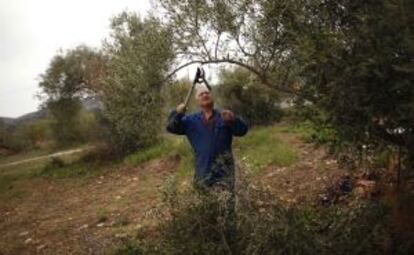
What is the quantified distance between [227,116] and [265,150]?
9.14 meters

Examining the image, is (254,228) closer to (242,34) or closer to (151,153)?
(242,34)

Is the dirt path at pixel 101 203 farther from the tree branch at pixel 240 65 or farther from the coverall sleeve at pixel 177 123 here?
the coverall sleeve at pixel 177 123

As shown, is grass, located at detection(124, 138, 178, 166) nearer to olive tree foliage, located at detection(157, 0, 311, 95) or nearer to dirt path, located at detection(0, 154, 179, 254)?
dirt path, located at detection(0, 154, 179, 254)

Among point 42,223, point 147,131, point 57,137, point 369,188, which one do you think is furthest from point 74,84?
point 369,188

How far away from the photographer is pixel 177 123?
22.9ft

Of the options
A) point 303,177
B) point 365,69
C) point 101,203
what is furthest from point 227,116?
point 101,203

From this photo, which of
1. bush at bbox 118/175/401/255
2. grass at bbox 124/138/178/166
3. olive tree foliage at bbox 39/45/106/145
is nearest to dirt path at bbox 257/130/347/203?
bush at bbox 118/175/401/255

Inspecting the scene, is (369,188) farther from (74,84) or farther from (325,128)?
(74,84)

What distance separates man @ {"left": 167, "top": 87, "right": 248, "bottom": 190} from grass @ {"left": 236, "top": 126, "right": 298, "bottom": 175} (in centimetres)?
520

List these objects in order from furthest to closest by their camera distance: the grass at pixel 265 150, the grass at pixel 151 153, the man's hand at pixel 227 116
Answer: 1. the grass at pixel 151 153
2. the grass at pixel 265 150
3. the man's hand at pixel 227 116

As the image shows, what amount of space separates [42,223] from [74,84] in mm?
28299

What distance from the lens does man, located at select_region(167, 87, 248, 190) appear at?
6707 mm


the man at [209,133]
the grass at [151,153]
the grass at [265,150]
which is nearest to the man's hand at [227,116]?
the man at [209,133]

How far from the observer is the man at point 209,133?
264 inches
